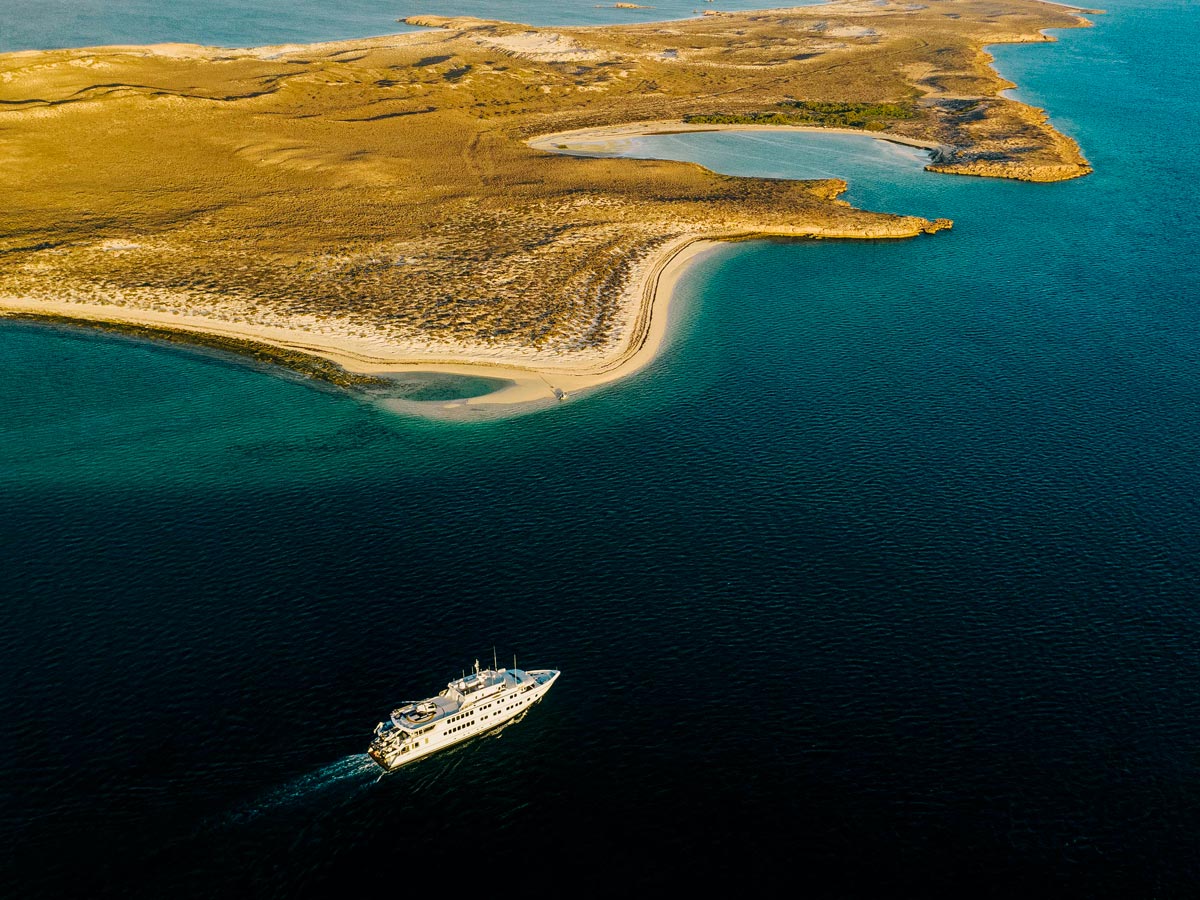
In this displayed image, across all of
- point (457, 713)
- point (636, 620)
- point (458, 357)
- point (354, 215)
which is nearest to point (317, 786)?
point (457, 713)

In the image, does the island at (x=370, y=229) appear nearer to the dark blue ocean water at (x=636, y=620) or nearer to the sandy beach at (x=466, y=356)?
the sandy beach at (x=466, y=356)

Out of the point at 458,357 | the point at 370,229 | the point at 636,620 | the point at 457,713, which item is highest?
the point at 370,229

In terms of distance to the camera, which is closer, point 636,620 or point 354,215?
point 636,620

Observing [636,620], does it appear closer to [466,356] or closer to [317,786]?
[317,786]

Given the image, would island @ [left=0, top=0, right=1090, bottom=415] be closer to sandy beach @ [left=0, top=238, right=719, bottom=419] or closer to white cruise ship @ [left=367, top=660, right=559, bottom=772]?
sandy beach @ [left=0, top=238, right=719, bottom=419]

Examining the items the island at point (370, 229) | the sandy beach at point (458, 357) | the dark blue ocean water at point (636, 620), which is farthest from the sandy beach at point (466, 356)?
the dark blue ocean water at point (636, 620)

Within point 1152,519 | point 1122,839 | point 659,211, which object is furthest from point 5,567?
point 659,211
